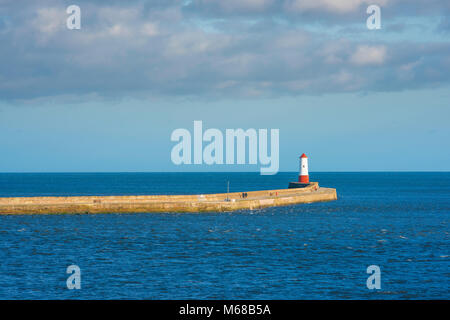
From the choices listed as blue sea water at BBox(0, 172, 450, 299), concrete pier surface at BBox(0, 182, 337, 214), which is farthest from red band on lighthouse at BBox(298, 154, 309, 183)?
blue sea water at BBox(0, 172, 450, 299)

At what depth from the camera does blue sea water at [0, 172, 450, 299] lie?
25.4 meters

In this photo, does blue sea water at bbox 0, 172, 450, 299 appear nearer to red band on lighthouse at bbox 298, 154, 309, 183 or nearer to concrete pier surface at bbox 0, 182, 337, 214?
concrete pier surface at bbox 0, 182, 337, 214

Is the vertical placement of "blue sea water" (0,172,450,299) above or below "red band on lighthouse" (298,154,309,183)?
below

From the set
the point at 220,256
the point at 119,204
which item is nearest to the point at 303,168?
the point at 119,204

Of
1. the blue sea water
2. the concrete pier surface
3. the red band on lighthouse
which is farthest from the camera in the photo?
the red band on lighthouse

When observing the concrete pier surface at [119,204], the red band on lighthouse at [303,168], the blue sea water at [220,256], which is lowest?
the blue sea water at [220,256]

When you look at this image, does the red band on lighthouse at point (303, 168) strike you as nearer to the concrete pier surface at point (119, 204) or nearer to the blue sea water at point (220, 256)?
the concrete pier surface at point (119, 204)

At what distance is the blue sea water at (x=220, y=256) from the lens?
25.4 meters

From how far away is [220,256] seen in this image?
34.2m

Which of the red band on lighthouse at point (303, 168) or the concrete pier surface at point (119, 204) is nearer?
the concrete pier surface at point (119, 204)

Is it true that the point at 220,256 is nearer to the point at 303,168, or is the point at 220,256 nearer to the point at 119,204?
the point at 119,204

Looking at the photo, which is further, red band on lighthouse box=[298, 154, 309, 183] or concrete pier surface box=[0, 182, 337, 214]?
red band on lighthouse box=[298, 154, 309, 183]

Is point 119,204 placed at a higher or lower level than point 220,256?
higher

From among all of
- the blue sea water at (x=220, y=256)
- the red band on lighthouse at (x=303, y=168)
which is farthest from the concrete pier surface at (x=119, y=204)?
the red band on lighthouse at (x=303, y=168)
